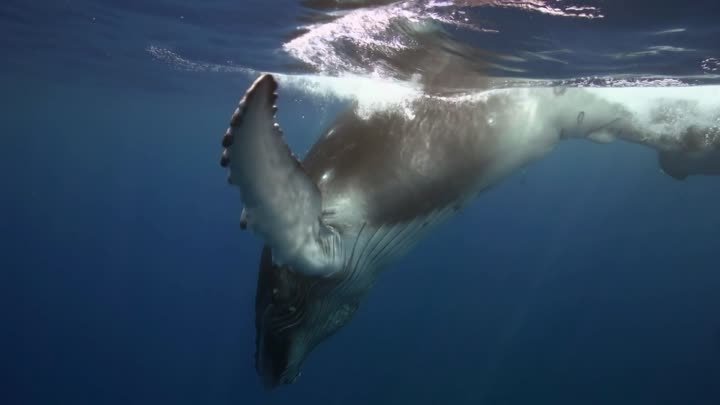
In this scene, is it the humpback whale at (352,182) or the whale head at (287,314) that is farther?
the whale head at (287,314)

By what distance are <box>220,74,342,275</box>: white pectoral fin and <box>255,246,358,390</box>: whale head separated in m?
0.21

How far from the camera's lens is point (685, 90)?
27.1 feet

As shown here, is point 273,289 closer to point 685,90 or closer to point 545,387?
point 685,90

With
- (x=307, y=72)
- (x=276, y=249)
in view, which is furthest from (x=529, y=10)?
(x=307, y=72)

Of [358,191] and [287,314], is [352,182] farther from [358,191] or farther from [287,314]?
[287,314]

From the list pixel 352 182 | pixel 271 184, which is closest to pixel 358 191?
pixel 352 182

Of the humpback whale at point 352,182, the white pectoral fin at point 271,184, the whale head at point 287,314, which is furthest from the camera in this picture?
the whale head at point 287,314

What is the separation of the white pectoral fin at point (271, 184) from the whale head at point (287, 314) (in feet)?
0.69

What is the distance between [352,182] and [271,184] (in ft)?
3.29

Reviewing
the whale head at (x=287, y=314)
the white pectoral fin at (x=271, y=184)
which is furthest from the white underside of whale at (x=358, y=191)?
the whale head at (x=287, y=314)

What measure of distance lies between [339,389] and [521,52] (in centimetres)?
2969

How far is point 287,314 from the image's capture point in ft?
10.6

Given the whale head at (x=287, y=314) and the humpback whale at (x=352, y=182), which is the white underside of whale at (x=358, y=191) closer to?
the humpback whale at (x=352, y=182)

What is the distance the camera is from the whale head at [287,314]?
10.4ft
